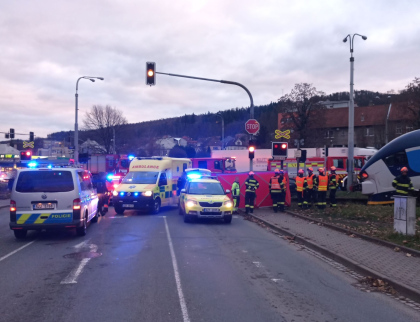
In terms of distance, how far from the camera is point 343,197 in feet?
77.2

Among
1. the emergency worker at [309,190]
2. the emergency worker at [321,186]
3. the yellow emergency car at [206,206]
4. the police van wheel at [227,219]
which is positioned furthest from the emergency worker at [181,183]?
the emergency worker at [321,186]

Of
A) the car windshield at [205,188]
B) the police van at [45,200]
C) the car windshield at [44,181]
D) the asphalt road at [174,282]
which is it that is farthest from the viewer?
the car windshield at [205,188]

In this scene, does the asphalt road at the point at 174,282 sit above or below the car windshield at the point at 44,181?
below

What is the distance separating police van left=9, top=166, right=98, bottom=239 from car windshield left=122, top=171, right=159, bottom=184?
25.8 feet

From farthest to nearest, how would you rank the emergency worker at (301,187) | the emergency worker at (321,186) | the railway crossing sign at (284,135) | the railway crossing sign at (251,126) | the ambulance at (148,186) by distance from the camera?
Answer: the railway crossing sign at (284,135) → the railway crossing sign at (251,126) → the emergency worker at (301,187) → the ambulance at (148,186) → the emergency worker at (321,186)

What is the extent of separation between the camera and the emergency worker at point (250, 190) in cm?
1969

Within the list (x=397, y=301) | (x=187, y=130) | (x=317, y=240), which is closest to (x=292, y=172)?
(x=317, y=240)

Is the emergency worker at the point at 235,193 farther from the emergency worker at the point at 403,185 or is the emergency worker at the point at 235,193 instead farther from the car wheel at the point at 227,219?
the emergency worker at the point at 403,185

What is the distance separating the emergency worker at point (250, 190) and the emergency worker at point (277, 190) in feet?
2.25

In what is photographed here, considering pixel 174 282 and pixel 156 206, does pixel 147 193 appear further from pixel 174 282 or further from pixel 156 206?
pixel 174 282

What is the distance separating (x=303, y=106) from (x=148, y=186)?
143ft

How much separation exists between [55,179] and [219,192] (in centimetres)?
728

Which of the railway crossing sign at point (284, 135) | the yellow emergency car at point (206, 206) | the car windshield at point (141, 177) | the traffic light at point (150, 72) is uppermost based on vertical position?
the traffic light at point (150, 72)

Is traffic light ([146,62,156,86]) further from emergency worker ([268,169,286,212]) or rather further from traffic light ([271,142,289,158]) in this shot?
emergency worker ([268,169,286,212])
